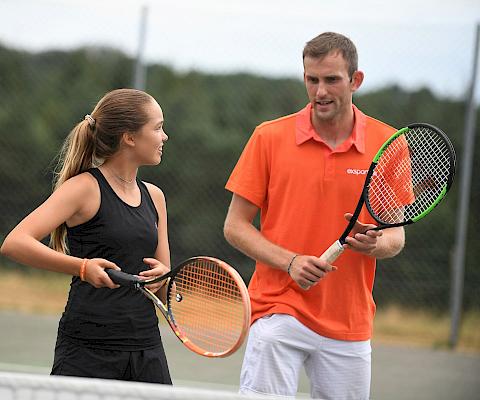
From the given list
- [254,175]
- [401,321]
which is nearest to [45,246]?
[254,175]

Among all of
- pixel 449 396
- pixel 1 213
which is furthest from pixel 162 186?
pixel 449 396

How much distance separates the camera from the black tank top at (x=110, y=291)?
318 centimetres

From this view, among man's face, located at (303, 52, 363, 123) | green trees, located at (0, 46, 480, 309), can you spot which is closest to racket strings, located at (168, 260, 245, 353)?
man's face, located at (303, 52, 363, 123)

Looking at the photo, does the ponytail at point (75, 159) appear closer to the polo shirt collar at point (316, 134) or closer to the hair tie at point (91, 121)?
the hair tie at point (91, 121)

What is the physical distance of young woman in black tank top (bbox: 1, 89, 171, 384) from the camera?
3.08 m

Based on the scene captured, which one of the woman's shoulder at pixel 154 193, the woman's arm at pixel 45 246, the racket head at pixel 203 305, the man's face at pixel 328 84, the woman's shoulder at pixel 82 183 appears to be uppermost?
the man's face at pixel 328 84

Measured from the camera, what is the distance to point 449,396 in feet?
19.2

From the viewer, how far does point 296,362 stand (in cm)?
351

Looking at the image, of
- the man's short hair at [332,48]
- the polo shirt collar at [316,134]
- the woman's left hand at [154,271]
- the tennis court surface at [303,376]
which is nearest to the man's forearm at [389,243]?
the polo shirt collar at [316,134]

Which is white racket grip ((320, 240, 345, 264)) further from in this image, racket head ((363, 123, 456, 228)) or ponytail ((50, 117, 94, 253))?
ponytail ((50, 117, 94, 253))

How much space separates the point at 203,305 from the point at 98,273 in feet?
1.32

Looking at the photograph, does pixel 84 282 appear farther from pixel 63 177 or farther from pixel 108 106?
pixel 108 106

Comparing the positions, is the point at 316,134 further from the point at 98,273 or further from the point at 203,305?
the point at 98,273

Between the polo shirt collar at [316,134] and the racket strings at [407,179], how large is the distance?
121 millimetres
